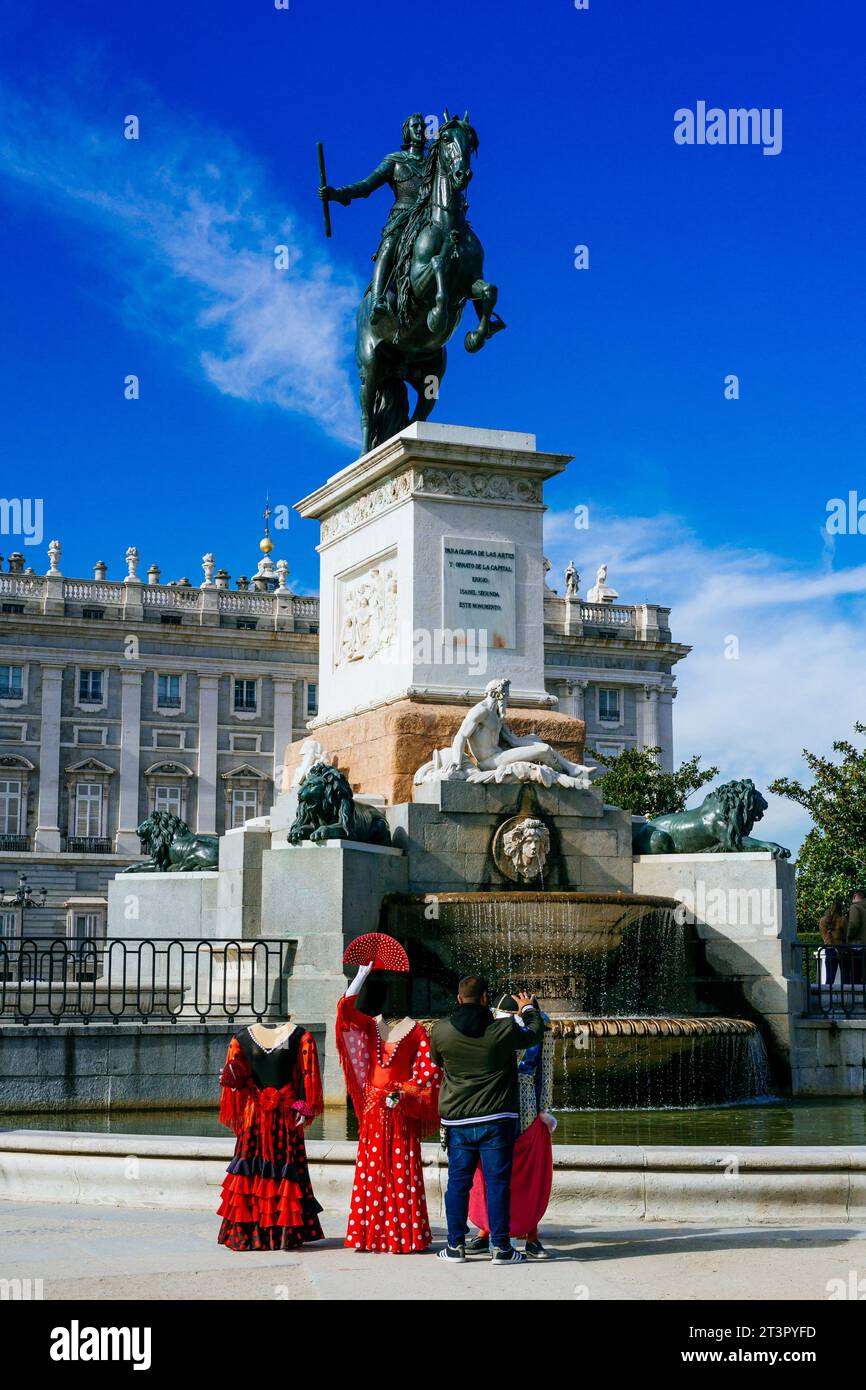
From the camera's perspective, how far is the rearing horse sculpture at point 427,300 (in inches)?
733

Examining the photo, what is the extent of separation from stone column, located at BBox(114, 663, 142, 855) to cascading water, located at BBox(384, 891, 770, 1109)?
73.9 metres

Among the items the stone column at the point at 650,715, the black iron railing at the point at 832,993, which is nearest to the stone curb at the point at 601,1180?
the black iron railing at the point at 832,993

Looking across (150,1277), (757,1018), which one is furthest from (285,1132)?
(757,1018)

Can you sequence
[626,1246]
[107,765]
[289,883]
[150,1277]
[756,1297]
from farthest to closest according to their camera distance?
[107,765]
[289,883]
[626,1246]
[150,1277]
[756,1297]

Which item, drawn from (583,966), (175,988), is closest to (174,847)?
(175,988)

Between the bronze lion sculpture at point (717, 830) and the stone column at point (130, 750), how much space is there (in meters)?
72.4

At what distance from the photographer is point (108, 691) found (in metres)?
90.4

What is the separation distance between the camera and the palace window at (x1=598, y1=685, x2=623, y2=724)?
92812 millimetres

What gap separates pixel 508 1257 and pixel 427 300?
12.4m

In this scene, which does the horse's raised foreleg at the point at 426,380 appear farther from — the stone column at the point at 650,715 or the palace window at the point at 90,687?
the stone column at the point at 650,715

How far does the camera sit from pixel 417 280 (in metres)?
18.8

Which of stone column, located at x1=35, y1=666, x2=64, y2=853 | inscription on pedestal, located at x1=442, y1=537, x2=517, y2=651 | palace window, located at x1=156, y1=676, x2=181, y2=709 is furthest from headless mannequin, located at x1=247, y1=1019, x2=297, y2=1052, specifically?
palace window, located at x1=156, y1=676, x2=181, y2=709
